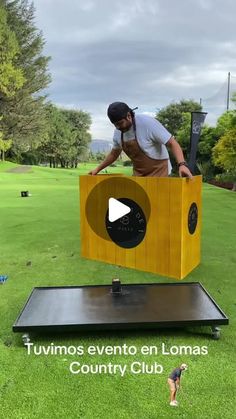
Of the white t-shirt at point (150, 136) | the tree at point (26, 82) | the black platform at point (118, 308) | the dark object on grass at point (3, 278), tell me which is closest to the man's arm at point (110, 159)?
the white t-shirt at point (150, 136)

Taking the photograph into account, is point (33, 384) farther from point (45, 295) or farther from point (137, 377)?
point (45, 295)

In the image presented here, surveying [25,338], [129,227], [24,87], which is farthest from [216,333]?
[24,87]

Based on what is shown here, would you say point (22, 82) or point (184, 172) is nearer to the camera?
point (184, 172)

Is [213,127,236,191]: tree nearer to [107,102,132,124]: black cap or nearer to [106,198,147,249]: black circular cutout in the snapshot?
[106,198,147,249]: black circular cutout

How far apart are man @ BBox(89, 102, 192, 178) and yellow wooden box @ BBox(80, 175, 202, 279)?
0.26 metres

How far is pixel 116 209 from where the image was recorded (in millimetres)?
4121

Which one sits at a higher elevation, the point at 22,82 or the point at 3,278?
the point at 22,82

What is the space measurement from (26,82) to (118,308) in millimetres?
31318

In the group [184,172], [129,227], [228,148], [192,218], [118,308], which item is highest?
[228,148]

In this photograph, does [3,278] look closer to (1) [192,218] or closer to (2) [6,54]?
(1) [192,218]

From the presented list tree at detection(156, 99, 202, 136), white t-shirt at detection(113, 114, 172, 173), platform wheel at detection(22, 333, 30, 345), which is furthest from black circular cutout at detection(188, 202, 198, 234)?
tree at detection(156, 99, 202, 136)

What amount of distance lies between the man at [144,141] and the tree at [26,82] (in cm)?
2819

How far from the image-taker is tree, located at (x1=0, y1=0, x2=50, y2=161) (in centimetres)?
3047

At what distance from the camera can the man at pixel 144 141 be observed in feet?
12.3
